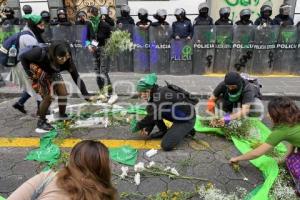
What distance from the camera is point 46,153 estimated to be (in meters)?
4.51

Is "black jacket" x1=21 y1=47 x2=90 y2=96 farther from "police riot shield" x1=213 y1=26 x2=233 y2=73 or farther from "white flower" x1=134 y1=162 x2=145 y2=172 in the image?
"police riot shield" x1=213 y1=26 x2=233 y2=73

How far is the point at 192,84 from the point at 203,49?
3.32 ft

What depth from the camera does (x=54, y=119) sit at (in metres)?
5.52

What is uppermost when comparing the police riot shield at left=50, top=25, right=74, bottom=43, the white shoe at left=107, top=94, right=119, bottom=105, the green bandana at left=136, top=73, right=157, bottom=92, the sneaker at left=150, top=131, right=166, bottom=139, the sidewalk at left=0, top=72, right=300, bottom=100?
the police riot shield at left=50, top=25, right=74, bottom=43

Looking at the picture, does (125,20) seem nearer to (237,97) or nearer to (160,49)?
(160,49)

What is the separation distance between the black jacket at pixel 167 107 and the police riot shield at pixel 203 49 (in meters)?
3.66

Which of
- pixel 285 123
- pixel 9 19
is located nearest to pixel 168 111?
pixel 285 123

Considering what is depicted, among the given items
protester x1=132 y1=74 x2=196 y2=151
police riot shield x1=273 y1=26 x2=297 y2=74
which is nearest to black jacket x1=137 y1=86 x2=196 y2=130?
protester x1=132 y1=74 x2=196 y2=151

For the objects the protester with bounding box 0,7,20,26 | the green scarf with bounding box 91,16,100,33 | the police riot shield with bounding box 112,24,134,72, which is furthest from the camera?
the protester with bounding box 0,7,20,26

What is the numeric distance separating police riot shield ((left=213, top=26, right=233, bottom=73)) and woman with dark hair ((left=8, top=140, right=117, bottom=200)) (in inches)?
250

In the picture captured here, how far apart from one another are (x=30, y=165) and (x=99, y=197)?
8.30 feet

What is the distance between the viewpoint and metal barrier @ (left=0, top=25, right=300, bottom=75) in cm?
797

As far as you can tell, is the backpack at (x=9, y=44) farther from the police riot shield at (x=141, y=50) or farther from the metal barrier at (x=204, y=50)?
the police riot shield at (x=141, y=50)

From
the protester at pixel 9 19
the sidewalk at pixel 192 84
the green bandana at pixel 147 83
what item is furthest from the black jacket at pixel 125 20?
the green bandana at pixel 147 83
